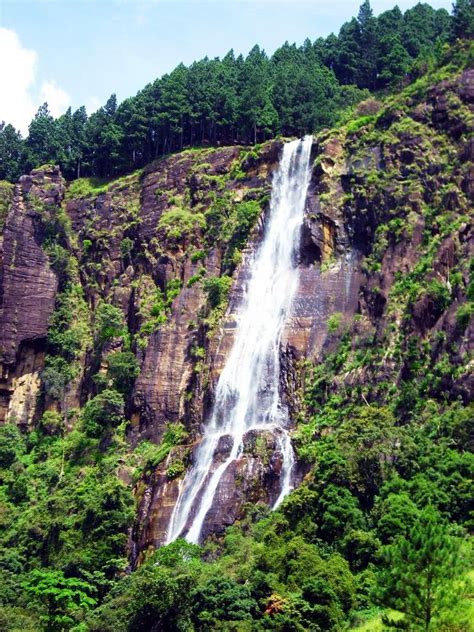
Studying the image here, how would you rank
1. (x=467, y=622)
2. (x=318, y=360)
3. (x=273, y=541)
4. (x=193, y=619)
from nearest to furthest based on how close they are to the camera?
(x=467, y=622) < (x=193, y=619) < (x=273, y=541) < (x=318, y=360)

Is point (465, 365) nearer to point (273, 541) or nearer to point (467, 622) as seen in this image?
point (273, 541)

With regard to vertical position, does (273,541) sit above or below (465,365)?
below

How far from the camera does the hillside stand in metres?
35.1

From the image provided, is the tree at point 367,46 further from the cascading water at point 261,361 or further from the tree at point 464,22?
the cascading water at point 261,361

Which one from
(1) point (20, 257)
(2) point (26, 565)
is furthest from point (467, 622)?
(1) point (20, 257)

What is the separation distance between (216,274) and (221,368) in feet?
30.5

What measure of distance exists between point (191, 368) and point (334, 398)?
10.8 m

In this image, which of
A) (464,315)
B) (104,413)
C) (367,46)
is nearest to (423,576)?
(464,315)

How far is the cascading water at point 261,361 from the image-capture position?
145ft

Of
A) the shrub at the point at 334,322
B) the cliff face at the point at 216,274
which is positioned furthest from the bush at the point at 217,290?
the shrub at the point at 334,322

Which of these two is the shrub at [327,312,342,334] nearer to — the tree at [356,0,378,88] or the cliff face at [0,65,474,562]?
the cliff face at [0,65,474,562]

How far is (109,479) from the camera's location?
1927 inches

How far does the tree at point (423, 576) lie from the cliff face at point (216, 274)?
19.0m

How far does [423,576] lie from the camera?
76.0 ft
